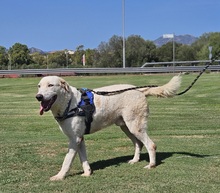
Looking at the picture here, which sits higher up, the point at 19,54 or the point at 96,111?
the point at 19,54

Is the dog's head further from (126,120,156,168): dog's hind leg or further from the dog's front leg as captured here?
(126,120,156,168): dog's hind leg

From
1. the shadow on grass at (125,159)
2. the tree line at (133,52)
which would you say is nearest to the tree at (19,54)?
the tree line at (133,52)

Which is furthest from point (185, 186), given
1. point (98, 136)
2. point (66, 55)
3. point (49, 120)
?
point (66, 55)

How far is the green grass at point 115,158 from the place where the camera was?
591 cm

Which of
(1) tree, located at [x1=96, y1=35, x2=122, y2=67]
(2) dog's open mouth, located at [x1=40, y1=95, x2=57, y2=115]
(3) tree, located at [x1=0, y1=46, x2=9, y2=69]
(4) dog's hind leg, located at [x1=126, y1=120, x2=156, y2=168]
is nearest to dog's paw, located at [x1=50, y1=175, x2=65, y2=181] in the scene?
(2) dog's open mouth, located at [x1=40, y1=95, x2=57, y2=115]

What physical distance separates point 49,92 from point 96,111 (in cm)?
96

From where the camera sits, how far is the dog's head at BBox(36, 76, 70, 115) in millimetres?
6129

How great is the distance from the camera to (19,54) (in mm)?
109750

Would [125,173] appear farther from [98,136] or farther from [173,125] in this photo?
[173,125]

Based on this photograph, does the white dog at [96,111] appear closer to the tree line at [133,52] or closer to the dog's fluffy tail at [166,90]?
the dog's fluffy tail at [166,90]

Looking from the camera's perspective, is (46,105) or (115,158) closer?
(46,105)

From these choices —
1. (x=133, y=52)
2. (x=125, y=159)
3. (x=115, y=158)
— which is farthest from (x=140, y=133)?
(x=133, y=52)

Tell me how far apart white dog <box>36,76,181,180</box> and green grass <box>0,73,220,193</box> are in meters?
0.40

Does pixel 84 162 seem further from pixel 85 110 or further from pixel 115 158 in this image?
pixel 115 158
